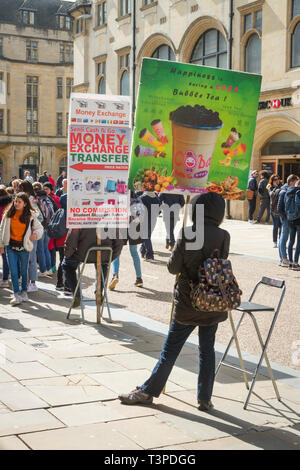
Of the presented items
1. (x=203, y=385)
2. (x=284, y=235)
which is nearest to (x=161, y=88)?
(x=203, y=385)

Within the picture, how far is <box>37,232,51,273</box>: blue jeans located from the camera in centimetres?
1228

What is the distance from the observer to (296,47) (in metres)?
23.2

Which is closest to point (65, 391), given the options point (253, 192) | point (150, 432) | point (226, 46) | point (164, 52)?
point (150, 432)

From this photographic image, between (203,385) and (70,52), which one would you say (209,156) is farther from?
(70,52)

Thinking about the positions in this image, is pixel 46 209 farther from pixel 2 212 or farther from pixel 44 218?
pixel 2 212

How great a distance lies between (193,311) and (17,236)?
508 centimetres

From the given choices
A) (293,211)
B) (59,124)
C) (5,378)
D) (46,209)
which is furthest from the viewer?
(59,124)

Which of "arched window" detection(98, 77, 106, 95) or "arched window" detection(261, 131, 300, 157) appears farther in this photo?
"arched window" detection(98, 77, 106, 95)

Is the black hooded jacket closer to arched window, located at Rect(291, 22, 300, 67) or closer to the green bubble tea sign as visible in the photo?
the green bubble tea sign

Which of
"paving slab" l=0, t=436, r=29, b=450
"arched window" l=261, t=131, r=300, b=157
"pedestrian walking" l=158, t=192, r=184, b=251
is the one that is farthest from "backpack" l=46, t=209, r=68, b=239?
"arched window" l=261, t=131, r=300, b=157

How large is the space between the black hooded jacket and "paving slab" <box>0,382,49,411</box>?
1.29m

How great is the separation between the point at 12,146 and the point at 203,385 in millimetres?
64562

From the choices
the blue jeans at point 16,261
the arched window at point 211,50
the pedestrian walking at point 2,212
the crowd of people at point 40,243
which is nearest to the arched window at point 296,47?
the arched window at point 211,50
